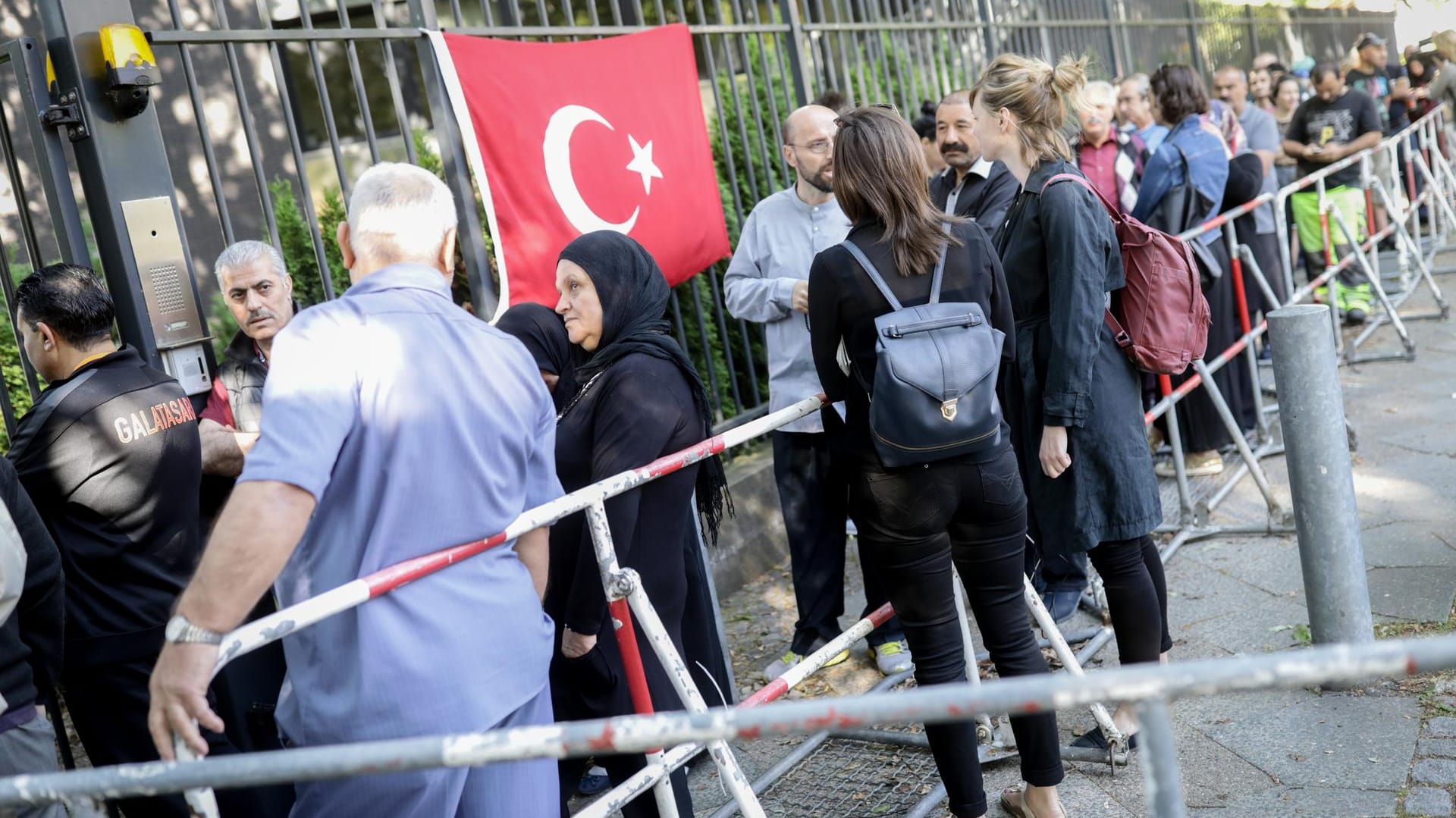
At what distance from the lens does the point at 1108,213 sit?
3586 mm

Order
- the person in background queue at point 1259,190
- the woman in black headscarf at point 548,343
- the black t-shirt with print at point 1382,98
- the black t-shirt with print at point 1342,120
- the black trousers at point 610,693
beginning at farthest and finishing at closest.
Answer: the black t-shirt with print at point 1382,98 → the black t-shirt with print at point 1342,120 → the person in background queue at point 1259,190 → the woman in black headscarf at point 548,343 → the black trousers at point 610,693

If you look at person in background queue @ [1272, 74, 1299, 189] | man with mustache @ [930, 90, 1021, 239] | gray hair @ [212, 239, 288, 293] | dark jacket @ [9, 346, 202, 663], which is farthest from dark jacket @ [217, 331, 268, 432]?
person in background queue @ [1272, 74, 1299, 189]

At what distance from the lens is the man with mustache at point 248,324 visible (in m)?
3.96

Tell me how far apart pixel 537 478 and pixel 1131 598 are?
1826 millimetres

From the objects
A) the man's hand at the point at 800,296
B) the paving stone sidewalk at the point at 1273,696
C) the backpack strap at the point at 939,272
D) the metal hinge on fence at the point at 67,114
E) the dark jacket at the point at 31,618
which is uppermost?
the metal hinge on fence at the point at 67,114

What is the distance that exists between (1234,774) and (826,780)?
1120mm

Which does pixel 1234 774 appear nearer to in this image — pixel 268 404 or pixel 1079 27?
pixel 268 404

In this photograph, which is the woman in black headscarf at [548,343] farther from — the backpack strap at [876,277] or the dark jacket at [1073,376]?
the dark jacket at [1073,376]

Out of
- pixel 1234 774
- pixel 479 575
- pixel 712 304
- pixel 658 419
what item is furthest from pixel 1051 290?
pixel 712 304

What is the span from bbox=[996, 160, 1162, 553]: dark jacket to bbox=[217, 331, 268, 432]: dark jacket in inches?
92.6

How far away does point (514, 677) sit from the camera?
218 cm

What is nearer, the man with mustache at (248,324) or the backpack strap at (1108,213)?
the backpack strap at (1108,213)

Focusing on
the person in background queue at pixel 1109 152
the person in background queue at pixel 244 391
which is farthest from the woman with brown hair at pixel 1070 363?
the person in background queue at pixel 1109 152

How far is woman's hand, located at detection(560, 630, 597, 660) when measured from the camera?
2.93 m
